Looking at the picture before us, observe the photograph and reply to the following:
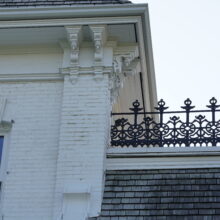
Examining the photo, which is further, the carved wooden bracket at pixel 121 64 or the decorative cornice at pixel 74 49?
the carved wooden bracket at pixel 121 64

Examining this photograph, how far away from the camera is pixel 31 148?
43.2 ft

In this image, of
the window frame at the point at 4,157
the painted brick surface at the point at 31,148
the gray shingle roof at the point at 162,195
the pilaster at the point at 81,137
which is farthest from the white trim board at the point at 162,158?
the window frame at the point at 4,157

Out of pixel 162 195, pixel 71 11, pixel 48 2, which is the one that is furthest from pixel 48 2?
pixel 162 195

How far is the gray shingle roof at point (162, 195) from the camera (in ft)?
39.7

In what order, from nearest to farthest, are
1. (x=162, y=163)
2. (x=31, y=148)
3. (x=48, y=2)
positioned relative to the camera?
(x=162, y=163) → (x=31, y=148) → (x=48, y=2)

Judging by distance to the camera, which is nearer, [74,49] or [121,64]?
[74,49]

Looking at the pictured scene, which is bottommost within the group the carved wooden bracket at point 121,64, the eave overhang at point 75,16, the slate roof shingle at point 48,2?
the carved wooden bracket at point 121,64

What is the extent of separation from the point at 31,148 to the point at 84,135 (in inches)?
36.4

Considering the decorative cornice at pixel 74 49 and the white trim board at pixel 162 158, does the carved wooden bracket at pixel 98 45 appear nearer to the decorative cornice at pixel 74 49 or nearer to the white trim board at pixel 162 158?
the decorative cornice at pixel 74 49

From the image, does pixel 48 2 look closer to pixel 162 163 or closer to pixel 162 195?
pixel 162 163

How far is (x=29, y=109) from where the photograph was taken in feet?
44.7

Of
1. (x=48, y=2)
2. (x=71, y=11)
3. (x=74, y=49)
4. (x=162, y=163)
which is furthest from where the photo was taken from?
(x=48, y=2)

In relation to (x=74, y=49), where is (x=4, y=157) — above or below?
below

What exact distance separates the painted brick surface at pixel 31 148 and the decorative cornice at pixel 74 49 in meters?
0.32
